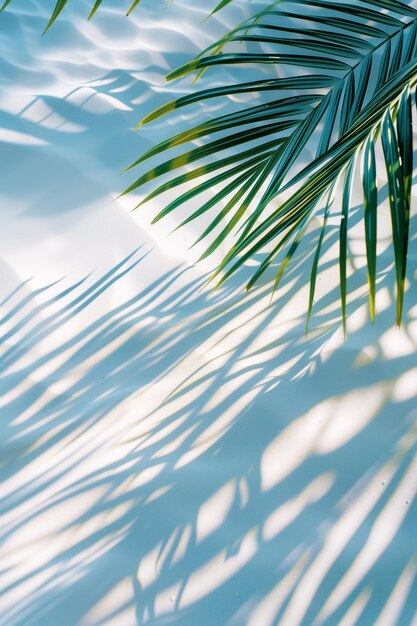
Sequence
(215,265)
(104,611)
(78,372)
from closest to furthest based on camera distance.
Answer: (104,611), (78,372), (215,265)

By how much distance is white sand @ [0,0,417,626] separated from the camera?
3.15 ft

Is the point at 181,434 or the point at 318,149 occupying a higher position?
the point at 318,149

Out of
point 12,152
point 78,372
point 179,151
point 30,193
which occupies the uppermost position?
point 12,152

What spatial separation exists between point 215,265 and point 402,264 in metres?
0.87

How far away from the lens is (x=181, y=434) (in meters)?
1.17

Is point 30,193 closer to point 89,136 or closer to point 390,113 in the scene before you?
point 89,136

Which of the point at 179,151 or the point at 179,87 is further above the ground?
the point at 179,87

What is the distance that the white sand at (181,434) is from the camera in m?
0.96

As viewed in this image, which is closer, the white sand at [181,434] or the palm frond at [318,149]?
the palm frond at [318,149]

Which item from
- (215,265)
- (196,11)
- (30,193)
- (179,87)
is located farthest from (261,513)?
(196,11)

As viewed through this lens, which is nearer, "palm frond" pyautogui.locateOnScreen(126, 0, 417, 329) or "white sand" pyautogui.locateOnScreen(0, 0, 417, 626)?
"palm frond" pyautogui.locateOnScreen(126, 0, 417, 329)

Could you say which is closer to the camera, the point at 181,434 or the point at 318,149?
the point at 318,149

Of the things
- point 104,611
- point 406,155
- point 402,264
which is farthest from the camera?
point 104,611

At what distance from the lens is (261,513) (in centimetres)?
104
